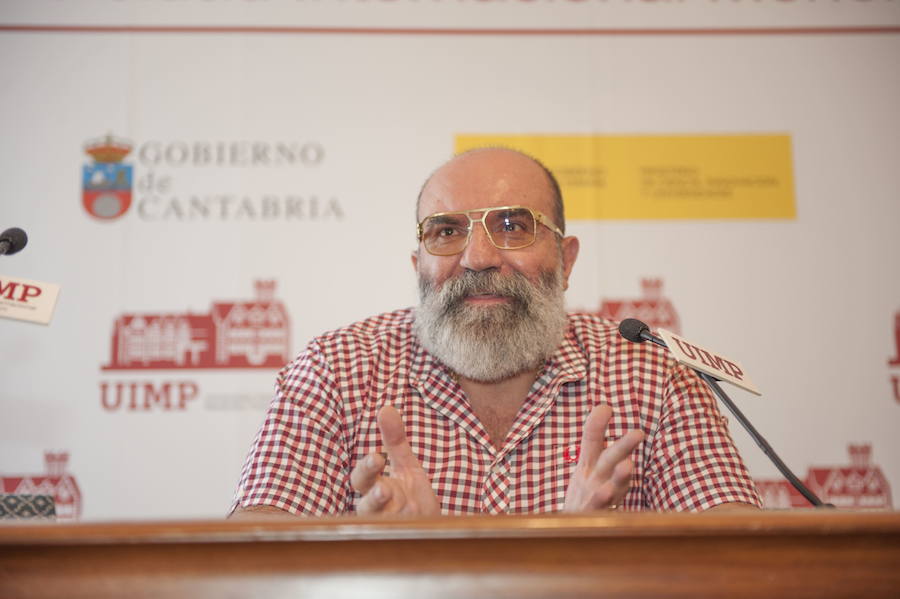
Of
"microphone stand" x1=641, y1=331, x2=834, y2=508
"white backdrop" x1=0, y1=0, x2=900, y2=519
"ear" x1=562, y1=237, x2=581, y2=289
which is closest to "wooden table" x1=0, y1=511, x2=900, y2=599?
"microphone stand" x1=641, y1=331, x2=834, y2=508

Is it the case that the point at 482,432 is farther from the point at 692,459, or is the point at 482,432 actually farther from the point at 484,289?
the point at 692,459

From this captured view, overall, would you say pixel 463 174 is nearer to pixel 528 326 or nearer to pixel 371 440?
pixel 528 326

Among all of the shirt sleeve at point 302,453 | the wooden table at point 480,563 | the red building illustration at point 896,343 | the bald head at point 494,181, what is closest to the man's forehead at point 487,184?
the bald head at point 494,181

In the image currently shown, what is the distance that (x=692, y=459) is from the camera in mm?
1936

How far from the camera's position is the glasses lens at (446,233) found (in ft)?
7.24

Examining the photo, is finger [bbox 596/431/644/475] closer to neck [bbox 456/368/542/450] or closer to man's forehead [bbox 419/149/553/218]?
neck [bbox 456/368/542/450]

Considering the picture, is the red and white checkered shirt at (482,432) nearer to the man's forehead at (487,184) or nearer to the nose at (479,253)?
the nose at (479,253)

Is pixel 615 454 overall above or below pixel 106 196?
below

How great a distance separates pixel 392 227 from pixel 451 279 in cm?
110

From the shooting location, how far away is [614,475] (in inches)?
53.8

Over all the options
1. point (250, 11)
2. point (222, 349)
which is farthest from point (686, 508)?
point (250, 11)

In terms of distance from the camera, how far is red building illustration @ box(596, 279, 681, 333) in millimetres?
3184

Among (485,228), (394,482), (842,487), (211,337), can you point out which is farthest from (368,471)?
(842,487)

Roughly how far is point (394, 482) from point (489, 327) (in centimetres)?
78
